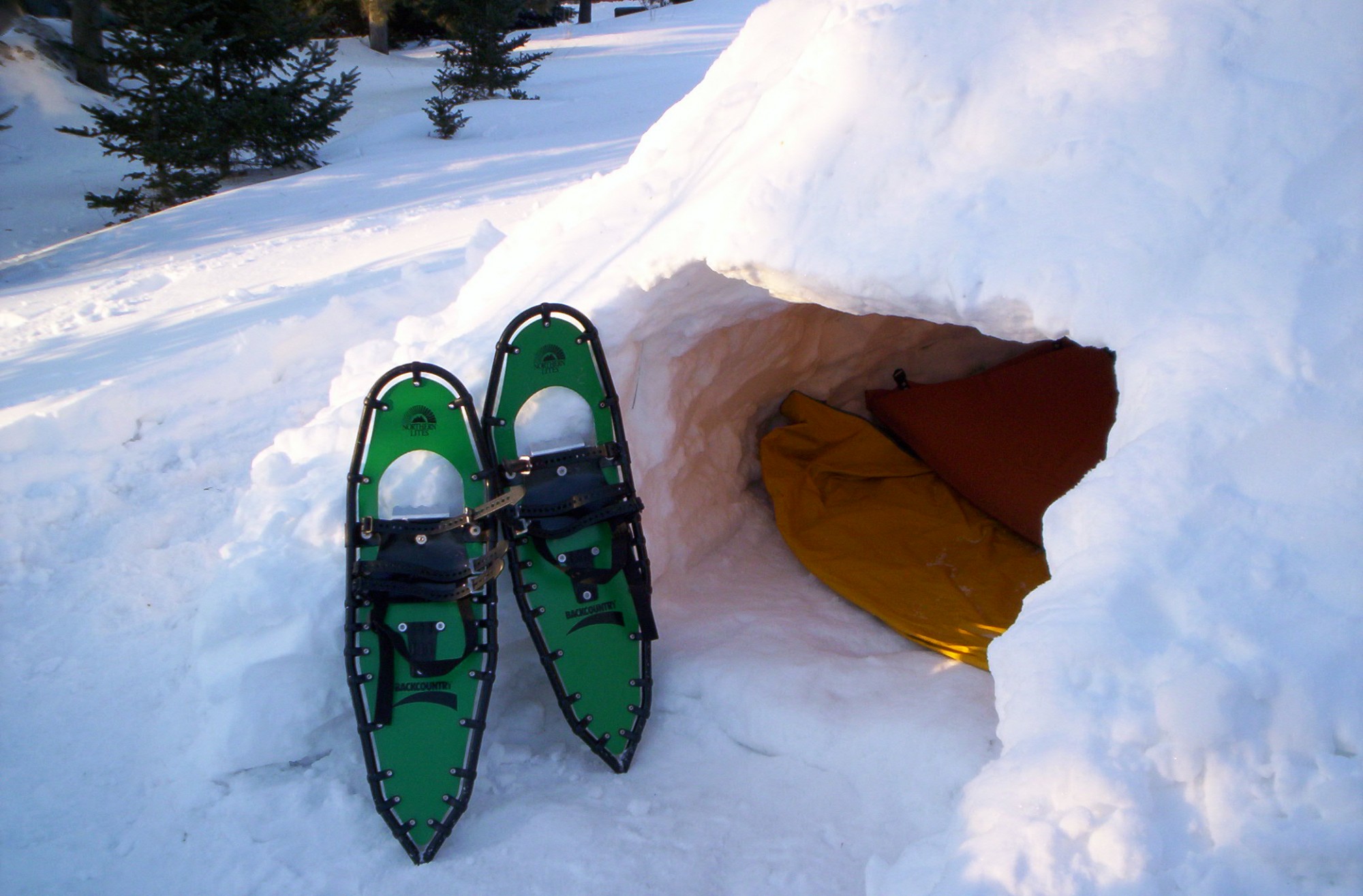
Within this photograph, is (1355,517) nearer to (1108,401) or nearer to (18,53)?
(1108,401)

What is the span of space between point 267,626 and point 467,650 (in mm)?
518

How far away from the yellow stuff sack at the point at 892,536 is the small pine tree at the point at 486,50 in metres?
8.31

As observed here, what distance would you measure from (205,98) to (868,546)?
25.7 ft

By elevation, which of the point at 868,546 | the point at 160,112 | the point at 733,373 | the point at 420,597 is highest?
the point at 160,112

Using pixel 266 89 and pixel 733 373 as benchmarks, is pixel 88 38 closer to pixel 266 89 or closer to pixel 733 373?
pixel 266 89

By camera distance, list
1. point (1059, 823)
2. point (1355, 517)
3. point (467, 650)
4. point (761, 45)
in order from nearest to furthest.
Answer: point (1059, 823), point (1355, 517), point (467, 650), point (761, 45)

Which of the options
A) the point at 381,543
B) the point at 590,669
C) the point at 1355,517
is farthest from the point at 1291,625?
the point at 381,543

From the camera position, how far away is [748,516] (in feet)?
10.8

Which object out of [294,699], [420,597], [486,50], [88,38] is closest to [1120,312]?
[420,597]

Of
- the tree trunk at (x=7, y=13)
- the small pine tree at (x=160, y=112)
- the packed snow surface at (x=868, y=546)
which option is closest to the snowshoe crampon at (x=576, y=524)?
the packed snow surface at (x=868, y=546)

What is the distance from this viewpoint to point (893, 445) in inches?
139

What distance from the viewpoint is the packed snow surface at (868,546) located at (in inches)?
53.7

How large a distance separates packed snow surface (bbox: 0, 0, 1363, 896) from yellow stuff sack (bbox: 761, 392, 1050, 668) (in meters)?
0.12

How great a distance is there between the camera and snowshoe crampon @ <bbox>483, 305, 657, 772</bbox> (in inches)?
88.6
